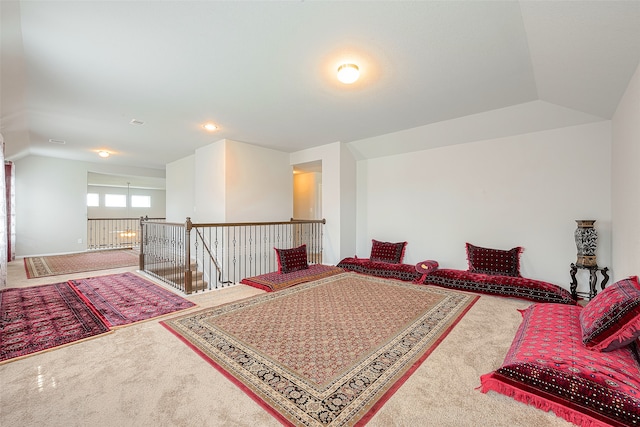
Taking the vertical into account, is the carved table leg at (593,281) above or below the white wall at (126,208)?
below

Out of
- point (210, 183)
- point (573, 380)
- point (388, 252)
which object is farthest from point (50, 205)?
point (573, 380)

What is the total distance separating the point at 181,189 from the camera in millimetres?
7418

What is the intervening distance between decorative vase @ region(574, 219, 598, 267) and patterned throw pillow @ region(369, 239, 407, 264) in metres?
2.51

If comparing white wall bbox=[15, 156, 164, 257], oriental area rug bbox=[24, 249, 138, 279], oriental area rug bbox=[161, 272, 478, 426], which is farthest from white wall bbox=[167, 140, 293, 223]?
white wall bbox=[15, 156, 164, 257]

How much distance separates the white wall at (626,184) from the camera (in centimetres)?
229

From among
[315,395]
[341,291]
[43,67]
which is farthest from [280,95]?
[315,395]

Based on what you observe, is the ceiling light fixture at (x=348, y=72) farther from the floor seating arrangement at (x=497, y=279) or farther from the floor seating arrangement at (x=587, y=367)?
the floor seating arrangement at (x=497, y=279)

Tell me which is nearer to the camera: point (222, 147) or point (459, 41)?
point (459, 41)

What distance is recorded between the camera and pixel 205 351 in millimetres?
2207

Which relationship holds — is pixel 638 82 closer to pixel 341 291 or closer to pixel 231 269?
pixel 341 291

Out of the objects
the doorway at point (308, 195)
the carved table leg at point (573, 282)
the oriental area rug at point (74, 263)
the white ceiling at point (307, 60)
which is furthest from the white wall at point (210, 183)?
the carved table leg at point (573, 282)

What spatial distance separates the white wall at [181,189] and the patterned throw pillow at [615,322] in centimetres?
721

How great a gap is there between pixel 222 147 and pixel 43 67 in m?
2.80

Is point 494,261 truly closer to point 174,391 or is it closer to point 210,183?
point 174,391
